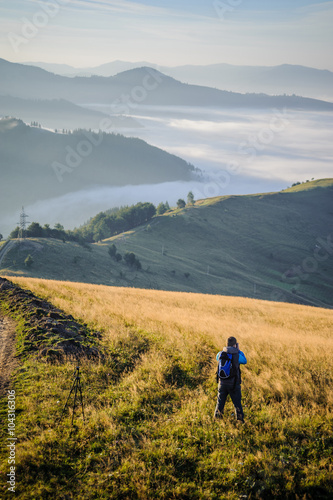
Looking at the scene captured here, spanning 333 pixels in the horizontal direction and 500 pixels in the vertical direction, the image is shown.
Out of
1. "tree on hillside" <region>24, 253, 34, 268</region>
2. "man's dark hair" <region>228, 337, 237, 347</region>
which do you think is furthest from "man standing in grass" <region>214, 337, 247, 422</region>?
"tree on hillside" <region>24, 253, 34, 268</region>

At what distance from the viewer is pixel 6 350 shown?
1148 centimetres

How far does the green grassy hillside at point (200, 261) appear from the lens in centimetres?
9453

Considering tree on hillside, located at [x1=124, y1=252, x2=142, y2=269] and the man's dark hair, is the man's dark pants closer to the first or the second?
the man's dark hair

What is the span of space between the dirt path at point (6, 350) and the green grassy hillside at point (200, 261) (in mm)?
64269

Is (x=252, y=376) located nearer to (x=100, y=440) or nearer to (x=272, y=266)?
(x=100, y=440)

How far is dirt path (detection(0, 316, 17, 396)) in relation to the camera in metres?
9.94

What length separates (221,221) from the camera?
650ft

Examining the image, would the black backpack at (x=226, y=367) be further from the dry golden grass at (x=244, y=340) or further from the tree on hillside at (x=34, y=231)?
the tree on hillside at (x=34, y=231)

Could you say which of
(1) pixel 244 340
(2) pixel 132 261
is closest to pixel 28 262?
(2) pixel 132 261

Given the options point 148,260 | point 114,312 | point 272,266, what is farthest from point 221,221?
point 114,312

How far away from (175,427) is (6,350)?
20.8ft

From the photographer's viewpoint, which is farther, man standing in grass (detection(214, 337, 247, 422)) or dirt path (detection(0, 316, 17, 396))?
dirt path (detection(0, 316, 17, 396))

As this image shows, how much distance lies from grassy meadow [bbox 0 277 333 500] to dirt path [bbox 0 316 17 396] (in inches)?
12.1

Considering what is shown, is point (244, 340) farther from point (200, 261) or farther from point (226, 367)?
point (200, 261)
